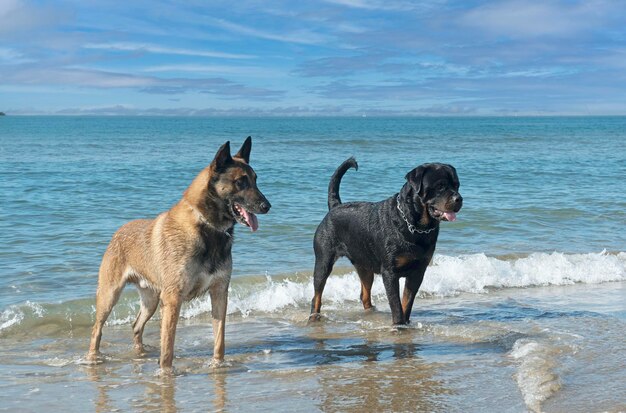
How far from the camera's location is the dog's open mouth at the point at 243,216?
6.07m

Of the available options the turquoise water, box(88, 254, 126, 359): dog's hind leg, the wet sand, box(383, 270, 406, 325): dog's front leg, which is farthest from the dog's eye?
the turquoise water

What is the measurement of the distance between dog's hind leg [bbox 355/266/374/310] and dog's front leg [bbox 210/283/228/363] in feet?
7.38

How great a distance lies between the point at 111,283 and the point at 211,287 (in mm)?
1035

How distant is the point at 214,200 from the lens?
6.10 metres

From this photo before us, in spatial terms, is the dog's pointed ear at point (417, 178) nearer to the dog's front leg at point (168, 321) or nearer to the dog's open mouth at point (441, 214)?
the dog's open mouth at point (441, 214)

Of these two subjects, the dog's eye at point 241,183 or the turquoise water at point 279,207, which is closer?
the dog's eye at point 241,183

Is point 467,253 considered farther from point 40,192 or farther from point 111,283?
point 40,192

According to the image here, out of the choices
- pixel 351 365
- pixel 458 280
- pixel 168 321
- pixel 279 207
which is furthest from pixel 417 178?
pixel 279 207

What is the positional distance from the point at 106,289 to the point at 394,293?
2830 mm

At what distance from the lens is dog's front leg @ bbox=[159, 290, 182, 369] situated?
6.11 metres

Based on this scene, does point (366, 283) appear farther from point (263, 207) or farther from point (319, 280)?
point (263, 207)

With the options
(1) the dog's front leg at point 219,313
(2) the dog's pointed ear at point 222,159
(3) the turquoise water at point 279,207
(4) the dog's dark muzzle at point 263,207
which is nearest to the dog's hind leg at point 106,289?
(1) the dog's front leg at point 219,313

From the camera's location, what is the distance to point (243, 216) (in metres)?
6.09

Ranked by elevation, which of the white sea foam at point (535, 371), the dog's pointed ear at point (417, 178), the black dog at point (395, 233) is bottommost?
the white sea foam at point (535, 371)
